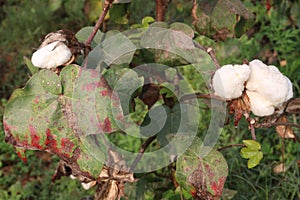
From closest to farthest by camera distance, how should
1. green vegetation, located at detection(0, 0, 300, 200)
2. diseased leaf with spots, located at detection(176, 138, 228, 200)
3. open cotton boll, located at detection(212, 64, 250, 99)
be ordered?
open cotton boll, located at detection(212, 64, 250, 99)
diseased leaf with spots, located at detection(176, 138, 228, 200)
green vegetation, located at detection(0, 0, 300, 200)

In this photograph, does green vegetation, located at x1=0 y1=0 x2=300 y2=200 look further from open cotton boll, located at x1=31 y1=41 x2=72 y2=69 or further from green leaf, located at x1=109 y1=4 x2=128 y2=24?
open cotton boll, located at x1=31 y1=41 x2=72 y2=69

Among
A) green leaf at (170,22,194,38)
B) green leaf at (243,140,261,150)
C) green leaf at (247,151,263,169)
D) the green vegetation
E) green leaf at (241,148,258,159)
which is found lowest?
the green vegetation

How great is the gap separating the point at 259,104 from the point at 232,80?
0.26ft

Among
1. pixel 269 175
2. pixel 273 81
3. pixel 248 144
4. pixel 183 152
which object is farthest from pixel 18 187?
pixel 273 81

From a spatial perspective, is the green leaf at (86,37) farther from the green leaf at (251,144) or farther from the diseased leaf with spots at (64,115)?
the green leaf at (251,144)

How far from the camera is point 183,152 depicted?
3.57 ft

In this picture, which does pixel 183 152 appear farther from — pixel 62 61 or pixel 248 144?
pixel 62 61

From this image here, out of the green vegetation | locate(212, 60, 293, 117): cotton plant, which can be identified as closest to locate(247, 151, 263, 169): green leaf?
locate(212, 60, 293, 117): cotton plant

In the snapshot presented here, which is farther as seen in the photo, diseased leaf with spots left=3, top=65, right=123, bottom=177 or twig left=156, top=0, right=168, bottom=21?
twig left=156, top=0, right=168, bottom=21

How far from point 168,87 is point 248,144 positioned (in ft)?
1.03

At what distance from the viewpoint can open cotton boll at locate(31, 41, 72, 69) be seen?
0.94m

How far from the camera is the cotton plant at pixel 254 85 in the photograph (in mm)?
918

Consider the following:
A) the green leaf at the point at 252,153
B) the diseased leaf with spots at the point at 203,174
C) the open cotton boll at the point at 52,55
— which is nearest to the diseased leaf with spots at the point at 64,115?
the open cotton boll at the point at 52,55

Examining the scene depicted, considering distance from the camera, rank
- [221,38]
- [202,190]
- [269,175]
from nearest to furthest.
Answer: [202,190] < [221,38] < [269,175]
